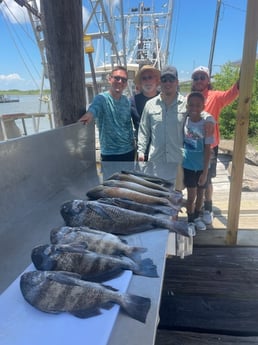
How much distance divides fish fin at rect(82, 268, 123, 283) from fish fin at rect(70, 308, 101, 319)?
17 cm

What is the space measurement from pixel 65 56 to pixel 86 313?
9.05 feet

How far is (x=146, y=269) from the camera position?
1.19 m

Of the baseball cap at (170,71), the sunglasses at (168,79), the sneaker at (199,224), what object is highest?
the baseball cap at (170,71)

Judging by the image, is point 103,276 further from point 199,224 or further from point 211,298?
point 199,224

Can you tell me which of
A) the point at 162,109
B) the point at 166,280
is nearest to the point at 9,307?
the point at 166,280

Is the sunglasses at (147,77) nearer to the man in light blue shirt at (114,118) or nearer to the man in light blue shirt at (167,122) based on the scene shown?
the man in light blue shirt at (114,118)

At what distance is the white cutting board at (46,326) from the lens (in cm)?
85

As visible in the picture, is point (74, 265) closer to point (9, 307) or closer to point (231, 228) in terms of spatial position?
point (9, 307)

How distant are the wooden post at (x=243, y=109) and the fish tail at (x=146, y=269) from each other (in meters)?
2.10

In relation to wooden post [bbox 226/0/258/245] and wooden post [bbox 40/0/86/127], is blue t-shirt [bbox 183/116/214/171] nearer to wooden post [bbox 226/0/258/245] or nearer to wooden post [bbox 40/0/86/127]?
wooden post [bbox 226/0/258/245]

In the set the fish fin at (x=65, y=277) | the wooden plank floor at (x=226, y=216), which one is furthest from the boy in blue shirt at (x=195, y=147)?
the fish fin at (x=65, y=277)

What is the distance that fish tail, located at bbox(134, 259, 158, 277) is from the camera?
3.84ft

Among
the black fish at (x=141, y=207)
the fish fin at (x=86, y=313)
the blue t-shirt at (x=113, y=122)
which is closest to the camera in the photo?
the fish fin at (x=86, y=313)

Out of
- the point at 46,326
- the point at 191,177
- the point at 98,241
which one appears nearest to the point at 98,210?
the point at 98,241
